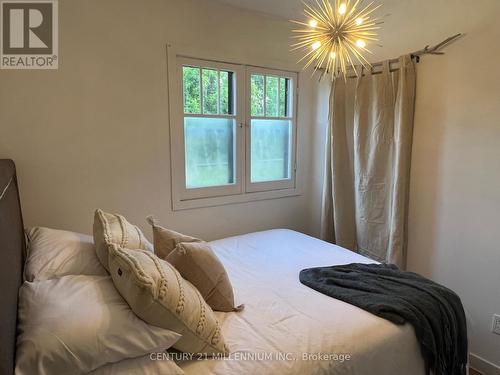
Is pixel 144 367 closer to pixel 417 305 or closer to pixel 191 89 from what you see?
pixel 417 305

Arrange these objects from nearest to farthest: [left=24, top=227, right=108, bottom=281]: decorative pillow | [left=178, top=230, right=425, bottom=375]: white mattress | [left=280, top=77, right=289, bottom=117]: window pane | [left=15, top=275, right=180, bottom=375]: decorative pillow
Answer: [left=15, top=275, right=180, bottom=375]: decorative pillow, [left=178, top=230, right=425, bottom=375]: white mattress, [left=24, top=227, right=108, bottom=281]: decorative pillow, [left=280, top=77, right=289, bottom=117]: window pane

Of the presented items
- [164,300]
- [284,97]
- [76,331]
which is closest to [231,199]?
[284,97]

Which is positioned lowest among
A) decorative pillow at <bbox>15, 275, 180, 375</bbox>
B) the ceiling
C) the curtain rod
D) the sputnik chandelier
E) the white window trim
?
decorative pillow at <bbox>15, 275, 180, 375</bbox>

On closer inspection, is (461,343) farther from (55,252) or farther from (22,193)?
(22,193)

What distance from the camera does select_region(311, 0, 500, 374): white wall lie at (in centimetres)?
203

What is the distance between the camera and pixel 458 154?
220 centimetres

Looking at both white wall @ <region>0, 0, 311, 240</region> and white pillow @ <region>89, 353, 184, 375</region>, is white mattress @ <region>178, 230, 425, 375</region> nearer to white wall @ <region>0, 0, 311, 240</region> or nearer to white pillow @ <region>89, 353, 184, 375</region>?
white pillow @ <region>89, 353, 184, 375</region>

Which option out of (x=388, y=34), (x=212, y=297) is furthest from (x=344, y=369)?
(x=388, y=34)

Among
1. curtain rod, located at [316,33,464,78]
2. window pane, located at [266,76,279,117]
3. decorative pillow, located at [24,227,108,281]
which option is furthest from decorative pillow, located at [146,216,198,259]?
curtain rod, located at [316,33,464,78]

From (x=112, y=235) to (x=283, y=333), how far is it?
823mm

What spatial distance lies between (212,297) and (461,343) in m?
1.21

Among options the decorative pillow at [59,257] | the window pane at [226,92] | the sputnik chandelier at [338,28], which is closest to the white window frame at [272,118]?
the window pane at [226,92]

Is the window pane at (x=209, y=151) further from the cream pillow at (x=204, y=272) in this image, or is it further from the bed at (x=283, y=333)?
the cream pillow at (x=204, y=272)

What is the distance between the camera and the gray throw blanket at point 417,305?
55.9 inches
